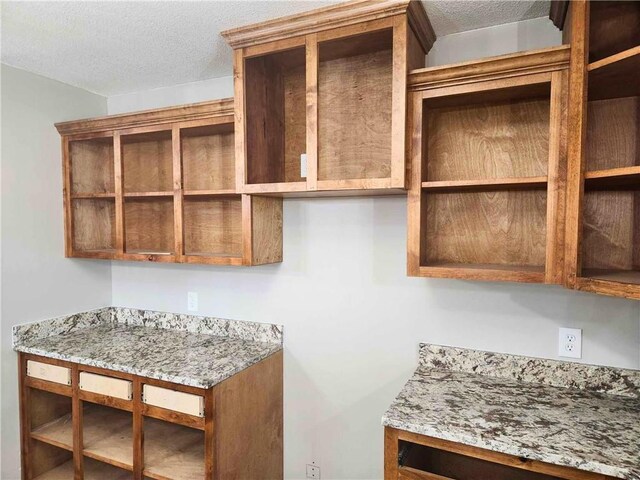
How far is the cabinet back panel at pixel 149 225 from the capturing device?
7.85 ft

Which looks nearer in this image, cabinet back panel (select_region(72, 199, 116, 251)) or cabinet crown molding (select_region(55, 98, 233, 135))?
cabinet crown molding (select_region(55, 98, 233, 135))

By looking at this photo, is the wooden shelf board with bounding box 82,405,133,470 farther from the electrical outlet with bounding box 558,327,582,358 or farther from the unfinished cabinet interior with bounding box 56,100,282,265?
the electrical outlet with bounding box 558,327,582,358

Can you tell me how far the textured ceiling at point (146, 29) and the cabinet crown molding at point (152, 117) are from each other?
0.26 meters

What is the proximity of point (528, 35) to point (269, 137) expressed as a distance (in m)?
1.20

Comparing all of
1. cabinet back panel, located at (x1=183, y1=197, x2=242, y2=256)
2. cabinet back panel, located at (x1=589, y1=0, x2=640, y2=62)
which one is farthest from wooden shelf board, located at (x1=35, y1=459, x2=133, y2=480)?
cabinet back panel, located at (x1=589, y1=0, x2=640, y2=62)

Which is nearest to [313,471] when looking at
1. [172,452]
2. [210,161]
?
[172,452]

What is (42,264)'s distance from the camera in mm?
2227

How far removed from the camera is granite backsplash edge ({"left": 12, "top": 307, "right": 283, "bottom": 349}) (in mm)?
2139

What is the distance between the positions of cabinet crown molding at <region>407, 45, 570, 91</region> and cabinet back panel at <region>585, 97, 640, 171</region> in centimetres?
30

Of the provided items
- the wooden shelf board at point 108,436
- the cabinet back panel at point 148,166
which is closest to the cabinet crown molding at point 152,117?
the cabinet back panel at point 148,166

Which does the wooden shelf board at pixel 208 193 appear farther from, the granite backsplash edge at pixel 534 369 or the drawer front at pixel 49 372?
the granite backsplash edge at pixel 534 369

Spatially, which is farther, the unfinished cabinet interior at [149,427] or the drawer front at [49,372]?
the drawer front at [49,372]

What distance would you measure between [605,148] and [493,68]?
1.76 ft

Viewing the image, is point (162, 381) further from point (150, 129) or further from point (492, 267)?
point (492, 267)
